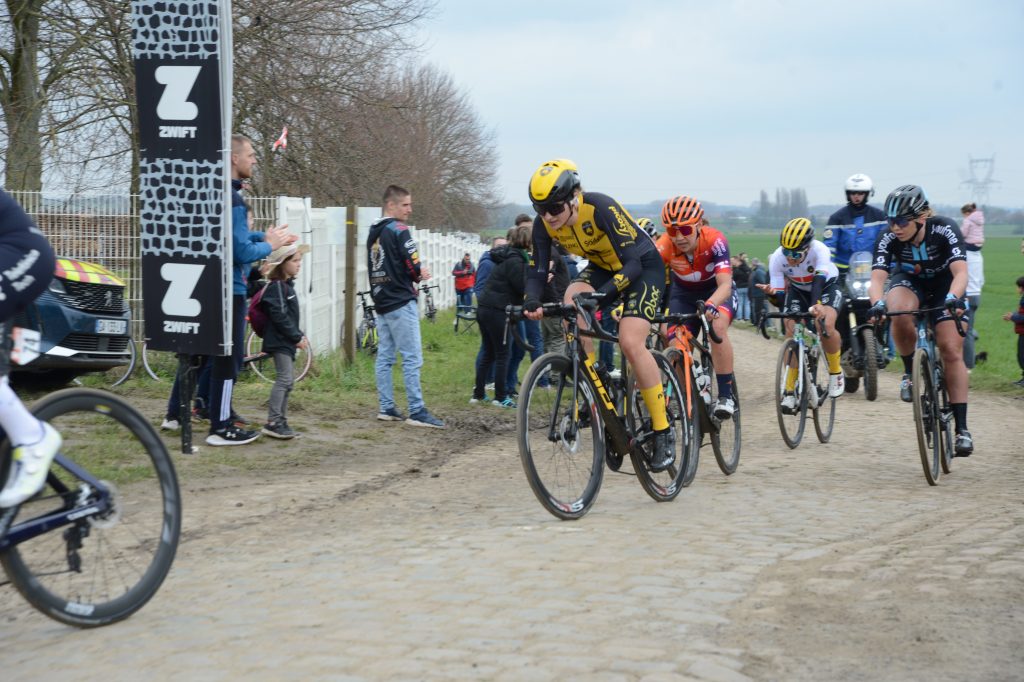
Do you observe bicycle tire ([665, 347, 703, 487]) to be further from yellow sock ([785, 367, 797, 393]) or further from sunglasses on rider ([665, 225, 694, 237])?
yellow sock ([785, 367, 797, 393])

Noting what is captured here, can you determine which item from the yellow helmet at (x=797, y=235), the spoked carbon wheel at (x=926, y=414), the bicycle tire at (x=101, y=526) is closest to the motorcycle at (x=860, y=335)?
the yellow helmet at (x=797, y=235)

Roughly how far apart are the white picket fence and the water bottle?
7.41 metres

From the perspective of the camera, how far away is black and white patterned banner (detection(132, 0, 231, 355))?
8977 mm

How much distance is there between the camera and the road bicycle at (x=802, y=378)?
431 inches

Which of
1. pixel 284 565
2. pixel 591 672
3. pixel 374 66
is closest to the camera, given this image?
pixel 591 672

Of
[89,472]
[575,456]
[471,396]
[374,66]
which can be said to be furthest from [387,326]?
[374,66]

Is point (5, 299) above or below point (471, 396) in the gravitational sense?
above

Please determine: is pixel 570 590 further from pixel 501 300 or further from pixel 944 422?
pixel 501 300

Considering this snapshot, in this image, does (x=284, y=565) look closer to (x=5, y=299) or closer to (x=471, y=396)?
(x=5, y=299)

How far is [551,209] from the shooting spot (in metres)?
7.32

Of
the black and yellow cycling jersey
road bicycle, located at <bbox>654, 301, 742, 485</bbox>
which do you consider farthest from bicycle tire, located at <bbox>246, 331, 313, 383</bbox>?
the black and yellow cycling jersey

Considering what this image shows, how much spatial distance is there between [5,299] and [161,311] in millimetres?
4850

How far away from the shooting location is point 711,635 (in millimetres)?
4770

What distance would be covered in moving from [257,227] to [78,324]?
120 inches
